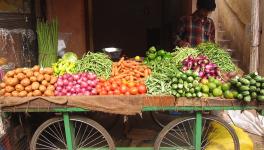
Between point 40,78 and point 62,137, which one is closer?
point 40,78

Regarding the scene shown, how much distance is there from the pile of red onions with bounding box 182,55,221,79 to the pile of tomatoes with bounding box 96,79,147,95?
0.68 m

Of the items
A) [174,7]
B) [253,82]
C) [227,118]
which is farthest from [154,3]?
[253,82]

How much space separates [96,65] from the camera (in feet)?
14.3

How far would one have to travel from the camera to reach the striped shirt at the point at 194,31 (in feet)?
18.2

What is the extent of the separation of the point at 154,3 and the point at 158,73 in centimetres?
705

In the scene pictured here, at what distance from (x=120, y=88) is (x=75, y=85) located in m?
0.59

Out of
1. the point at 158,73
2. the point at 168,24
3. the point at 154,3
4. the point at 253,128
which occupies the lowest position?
the point at 253,128

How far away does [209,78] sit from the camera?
4023mm

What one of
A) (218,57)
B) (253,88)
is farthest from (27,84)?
(253,88)

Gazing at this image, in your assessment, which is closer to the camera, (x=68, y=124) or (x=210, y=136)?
(x=68, y=124)

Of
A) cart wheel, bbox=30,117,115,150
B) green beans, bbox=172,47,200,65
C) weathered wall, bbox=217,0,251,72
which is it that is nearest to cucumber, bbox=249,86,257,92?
green beans, bbox=172,47,200,65

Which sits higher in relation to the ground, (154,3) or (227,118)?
(154,3)

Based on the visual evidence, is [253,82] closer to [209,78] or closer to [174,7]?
[209,78]

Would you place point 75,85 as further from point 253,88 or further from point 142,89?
point 253,88
